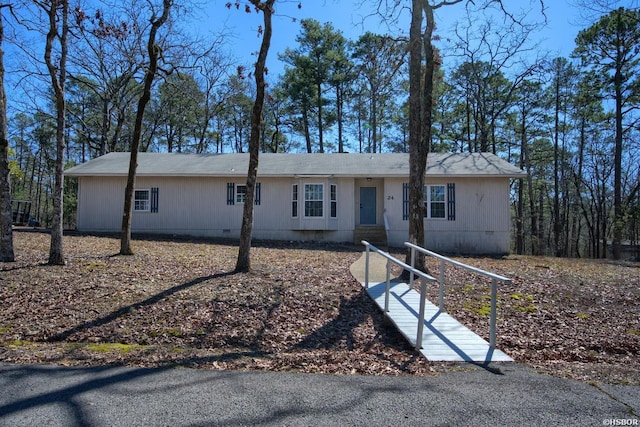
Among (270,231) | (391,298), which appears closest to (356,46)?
(270,231)

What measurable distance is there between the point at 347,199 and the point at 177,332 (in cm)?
1180

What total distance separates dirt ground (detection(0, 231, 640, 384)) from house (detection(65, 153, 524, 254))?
684 centimetres

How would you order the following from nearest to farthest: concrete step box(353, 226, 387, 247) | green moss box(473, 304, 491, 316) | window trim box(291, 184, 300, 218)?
green moss box(473, 304, 491, 316), concrete step box(353, 226, 387, 247), window trim box(291, 184, 300, 218)

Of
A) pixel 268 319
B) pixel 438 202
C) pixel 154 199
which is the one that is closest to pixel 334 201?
pixel 438 202

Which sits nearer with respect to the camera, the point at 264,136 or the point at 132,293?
the point at 132,293

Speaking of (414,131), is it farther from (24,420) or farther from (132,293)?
(24,420)

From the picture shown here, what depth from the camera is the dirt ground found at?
14.7 feet

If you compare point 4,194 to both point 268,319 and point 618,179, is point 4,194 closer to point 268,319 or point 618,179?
point 268,319

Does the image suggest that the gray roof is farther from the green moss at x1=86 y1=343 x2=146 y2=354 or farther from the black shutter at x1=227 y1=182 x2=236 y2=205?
the green moss at x1=86 y1=343 x2=146 y2=354

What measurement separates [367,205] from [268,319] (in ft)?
38.2

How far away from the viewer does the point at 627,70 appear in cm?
2086

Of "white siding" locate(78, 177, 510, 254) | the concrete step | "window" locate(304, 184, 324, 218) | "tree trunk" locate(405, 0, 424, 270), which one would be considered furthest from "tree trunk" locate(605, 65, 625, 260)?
"tree trunk" locate(405, 0, 424, 270)

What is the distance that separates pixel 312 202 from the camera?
54.9ft

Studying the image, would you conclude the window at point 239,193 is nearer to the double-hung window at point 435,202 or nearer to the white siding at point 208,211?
the white siding at point 208,211
